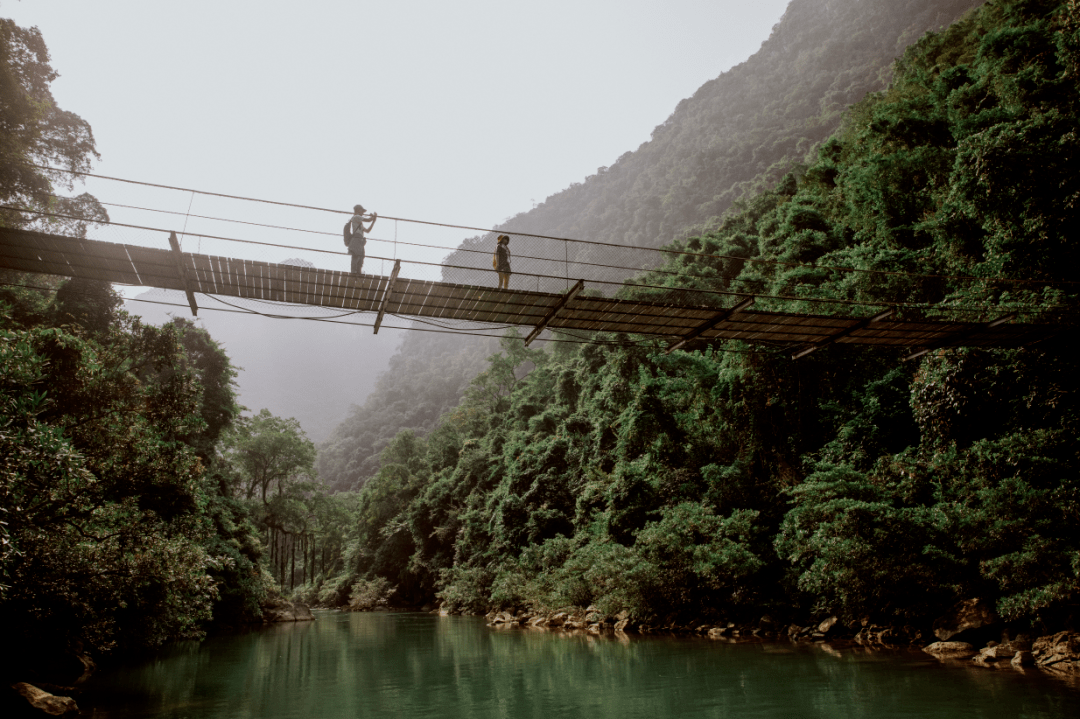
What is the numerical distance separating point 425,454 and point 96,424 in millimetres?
36376

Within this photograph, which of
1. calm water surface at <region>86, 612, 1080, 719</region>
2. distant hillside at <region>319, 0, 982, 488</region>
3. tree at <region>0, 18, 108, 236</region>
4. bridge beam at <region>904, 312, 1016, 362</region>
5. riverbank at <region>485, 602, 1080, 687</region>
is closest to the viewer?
bridge beam at <region>904, 312, 1016, 362</region>

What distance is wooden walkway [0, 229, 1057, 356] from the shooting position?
20.2 feet

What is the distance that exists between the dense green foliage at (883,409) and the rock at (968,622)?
0.32 meters

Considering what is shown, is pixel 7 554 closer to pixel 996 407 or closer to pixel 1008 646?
pixel 1008 646

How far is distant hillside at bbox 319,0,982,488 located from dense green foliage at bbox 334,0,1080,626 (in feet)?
94.1

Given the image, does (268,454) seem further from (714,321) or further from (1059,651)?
(1059,651)

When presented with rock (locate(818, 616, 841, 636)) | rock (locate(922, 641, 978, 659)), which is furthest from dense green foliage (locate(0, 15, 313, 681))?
rock (locate(922, 641, 978, 659))

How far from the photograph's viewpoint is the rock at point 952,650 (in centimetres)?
1069

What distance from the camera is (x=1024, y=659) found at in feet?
31.9

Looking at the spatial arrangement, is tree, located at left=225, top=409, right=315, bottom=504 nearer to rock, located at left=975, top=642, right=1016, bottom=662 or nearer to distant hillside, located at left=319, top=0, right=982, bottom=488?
distant hillside, located at left=319, top=0, right=982, bottom=488

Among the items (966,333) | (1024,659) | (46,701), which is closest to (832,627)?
(1024,659)

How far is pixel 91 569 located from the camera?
30.5ft

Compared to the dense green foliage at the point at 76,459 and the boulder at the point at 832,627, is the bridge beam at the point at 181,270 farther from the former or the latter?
the boulder at the point at 832,627

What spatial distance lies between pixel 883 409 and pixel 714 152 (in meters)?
62.9
